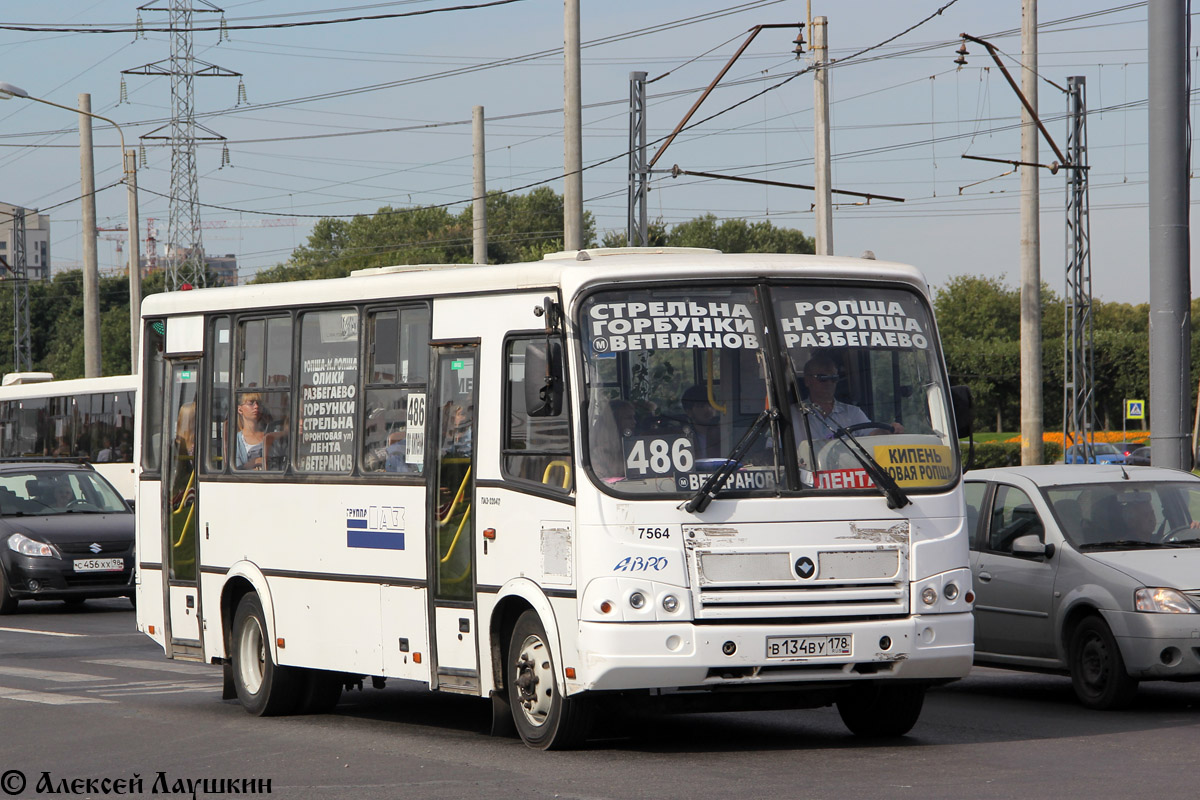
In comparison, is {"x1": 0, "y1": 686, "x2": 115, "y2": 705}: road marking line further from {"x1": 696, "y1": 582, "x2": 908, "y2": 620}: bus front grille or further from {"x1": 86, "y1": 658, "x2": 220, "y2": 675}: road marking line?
{"x1": 696, "y1": 582, "x2": 908, "y2": 620}: bus front grille

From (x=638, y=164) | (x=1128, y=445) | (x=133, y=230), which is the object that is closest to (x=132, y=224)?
(x=133, y=230)

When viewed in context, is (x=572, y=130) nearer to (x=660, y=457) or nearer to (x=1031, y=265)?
(x=1031, y=265)

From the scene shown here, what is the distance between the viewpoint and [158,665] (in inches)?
590

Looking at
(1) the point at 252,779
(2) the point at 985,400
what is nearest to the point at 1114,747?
(1) the point at 252,779

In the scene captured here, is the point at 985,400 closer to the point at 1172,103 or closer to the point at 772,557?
the point at 1172,103

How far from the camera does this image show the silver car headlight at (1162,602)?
1075 cm

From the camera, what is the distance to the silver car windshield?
1161 cm

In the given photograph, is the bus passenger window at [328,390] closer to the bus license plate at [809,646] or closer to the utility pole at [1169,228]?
the bus license plate at [809,646]

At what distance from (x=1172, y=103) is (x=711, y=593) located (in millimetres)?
9288

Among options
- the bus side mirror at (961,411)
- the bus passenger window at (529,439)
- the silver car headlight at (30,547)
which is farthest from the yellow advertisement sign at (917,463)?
the silver car headlight at (30,547)

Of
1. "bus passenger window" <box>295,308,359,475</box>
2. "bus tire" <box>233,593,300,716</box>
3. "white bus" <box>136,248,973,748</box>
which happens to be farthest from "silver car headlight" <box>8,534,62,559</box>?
"white bus" <box>136,248,973,748</box>

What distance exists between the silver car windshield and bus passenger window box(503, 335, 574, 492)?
4176mm

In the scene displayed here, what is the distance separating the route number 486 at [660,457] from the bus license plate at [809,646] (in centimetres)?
99

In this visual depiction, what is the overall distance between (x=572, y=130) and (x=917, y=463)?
14.6 meters
